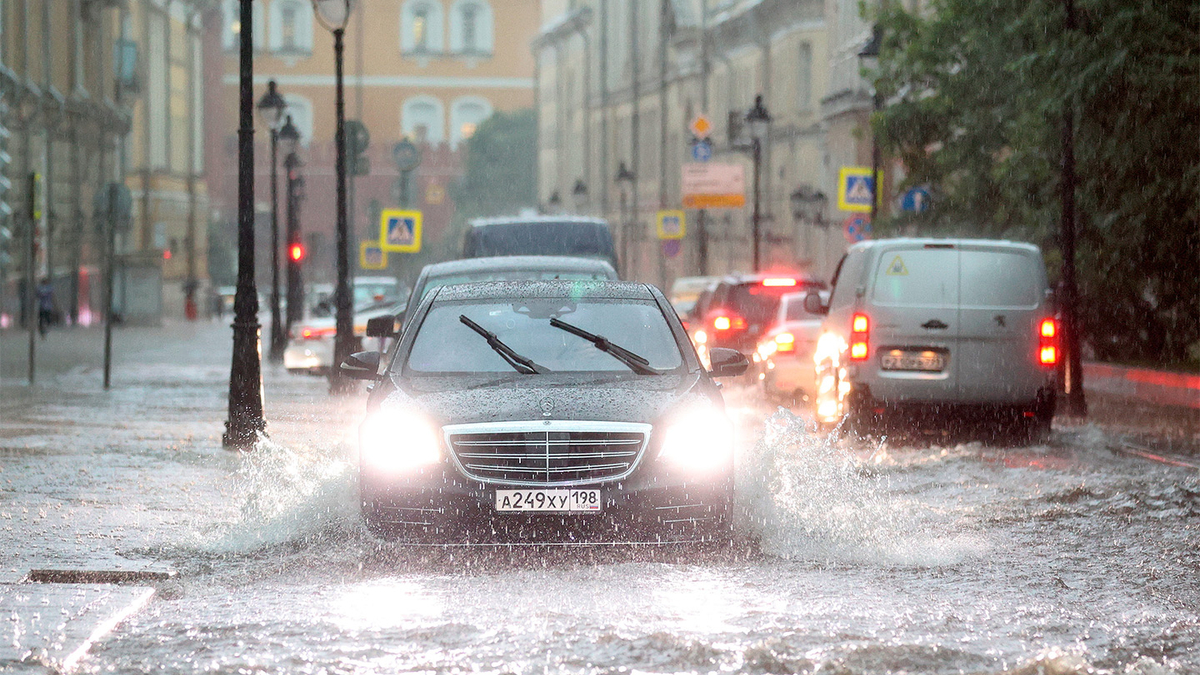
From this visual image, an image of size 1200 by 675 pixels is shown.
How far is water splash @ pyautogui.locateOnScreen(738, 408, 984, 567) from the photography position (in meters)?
10.3

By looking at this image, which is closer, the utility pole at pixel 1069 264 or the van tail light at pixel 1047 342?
the van tail light at pixel 1047 342

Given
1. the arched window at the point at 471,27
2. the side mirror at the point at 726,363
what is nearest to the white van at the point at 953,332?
the side mirror at the point at 726,363

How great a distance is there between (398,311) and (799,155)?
4536 centimetres

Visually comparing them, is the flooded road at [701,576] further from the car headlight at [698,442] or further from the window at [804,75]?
the window at [804,75]

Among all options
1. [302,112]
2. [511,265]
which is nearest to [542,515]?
[511,265]

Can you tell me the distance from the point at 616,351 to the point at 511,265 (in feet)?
20.1

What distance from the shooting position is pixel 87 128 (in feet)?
195

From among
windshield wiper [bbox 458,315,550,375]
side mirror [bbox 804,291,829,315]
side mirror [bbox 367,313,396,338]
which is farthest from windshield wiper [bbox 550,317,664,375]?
side mirror [bbox 804,291,829,315]

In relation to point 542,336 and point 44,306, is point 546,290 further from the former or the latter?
point 44,306

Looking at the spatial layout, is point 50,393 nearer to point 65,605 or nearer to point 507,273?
point 507,273

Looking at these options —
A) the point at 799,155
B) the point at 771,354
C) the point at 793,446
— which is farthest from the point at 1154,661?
the point at 799,155

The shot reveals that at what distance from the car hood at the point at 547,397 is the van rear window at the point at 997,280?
7792 mm

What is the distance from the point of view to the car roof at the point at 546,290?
37.0ft

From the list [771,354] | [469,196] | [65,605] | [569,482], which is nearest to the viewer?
[65,605]
